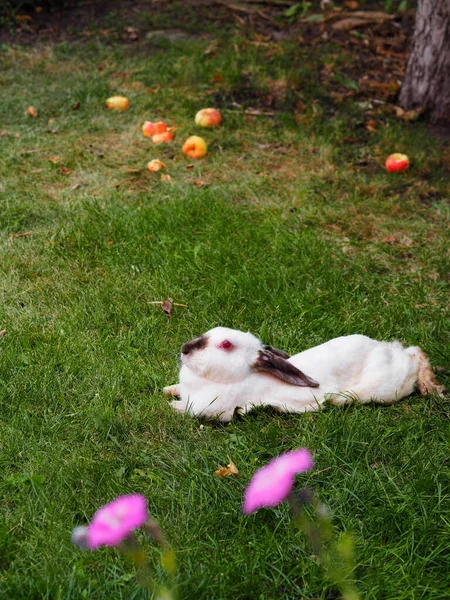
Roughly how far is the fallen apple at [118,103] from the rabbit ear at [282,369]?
4.30m

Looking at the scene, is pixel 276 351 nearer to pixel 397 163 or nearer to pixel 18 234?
pixel 18 234

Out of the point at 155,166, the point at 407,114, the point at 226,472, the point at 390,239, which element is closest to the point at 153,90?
the point at 155,166

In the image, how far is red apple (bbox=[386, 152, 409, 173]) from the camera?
548 centimetres


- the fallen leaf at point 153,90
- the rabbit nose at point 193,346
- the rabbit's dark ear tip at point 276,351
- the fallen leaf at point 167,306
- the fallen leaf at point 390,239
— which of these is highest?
the rabbit nose at point 193,346

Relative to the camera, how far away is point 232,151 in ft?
19.4

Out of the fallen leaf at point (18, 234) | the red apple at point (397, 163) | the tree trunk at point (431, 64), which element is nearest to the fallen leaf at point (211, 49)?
the tree trunk at point (431, 64)

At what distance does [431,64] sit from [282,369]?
4.32m

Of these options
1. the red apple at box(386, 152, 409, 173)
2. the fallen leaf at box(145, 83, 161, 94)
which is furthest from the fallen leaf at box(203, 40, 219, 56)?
the red apple at box(386, 152, 409, 173)

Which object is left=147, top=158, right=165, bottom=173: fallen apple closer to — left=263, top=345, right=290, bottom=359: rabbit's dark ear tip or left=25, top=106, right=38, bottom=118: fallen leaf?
left=25, top=106, right=38, bottom=118: fallen leaf

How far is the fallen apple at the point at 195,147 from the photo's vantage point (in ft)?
18.7

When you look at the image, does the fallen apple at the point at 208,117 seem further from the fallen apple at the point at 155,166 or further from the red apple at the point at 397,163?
the red apple at the point at 397,163

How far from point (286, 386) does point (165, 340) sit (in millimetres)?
815

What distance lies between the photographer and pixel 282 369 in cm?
289

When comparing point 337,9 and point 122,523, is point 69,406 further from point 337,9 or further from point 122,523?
point 337,9
